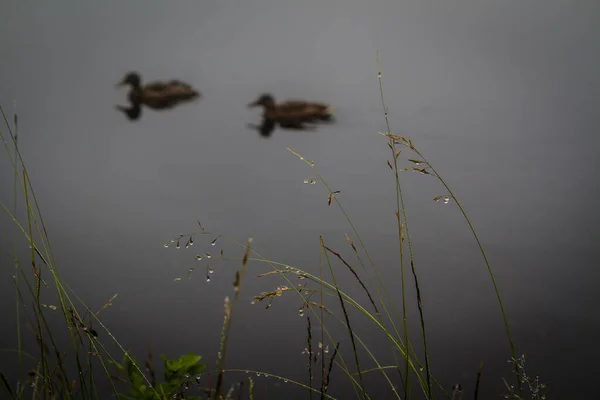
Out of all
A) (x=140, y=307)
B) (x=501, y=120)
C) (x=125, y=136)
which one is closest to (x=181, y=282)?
(x=140, y=307)

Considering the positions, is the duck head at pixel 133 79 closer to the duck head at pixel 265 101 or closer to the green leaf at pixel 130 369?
the duck head at pixel 265 101

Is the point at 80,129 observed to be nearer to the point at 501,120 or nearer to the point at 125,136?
the point at 125,136

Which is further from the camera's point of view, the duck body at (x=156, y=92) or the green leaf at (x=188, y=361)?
the duck body at (x=156, y=92)

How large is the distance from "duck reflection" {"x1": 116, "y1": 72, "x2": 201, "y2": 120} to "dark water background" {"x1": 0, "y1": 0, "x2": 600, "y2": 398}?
20mm

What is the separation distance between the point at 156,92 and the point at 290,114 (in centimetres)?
32

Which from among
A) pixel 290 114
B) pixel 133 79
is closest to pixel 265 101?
pixel 290 114

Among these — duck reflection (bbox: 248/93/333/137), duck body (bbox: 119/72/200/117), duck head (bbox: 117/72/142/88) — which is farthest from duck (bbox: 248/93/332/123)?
duck head (bbox: 117/72/142/88)

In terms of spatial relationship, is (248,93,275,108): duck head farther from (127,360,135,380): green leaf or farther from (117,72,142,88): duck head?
(127,360,135,380): green leaf

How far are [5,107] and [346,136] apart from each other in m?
0.81

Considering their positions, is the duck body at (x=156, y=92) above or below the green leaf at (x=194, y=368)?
above

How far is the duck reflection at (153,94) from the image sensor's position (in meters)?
1.21

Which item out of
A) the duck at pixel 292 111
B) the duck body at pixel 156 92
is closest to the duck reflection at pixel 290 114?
the duck at pixel 292 111

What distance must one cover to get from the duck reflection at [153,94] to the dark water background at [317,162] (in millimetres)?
20

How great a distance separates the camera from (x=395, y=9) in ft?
3.81
